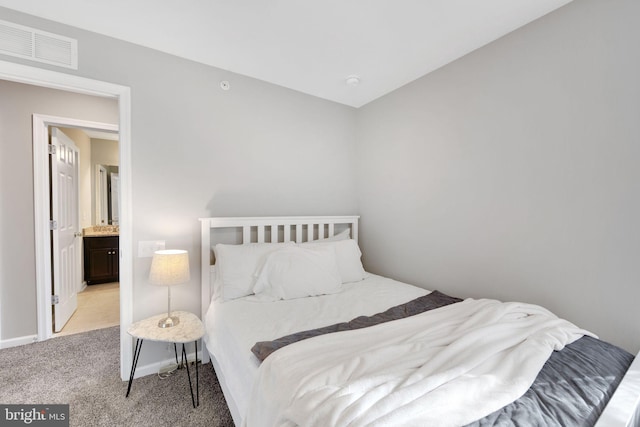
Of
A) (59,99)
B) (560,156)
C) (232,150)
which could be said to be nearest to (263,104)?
(232,150)

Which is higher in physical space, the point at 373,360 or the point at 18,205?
the point at 18,205

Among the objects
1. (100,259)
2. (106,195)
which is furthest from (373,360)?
(106,195)

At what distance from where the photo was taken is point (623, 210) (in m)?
1.43

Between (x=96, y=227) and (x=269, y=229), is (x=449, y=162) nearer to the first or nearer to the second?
(x=269, y=229)

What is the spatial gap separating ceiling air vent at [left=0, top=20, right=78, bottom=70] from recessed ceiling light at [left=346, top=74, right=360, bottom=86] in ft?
6.51

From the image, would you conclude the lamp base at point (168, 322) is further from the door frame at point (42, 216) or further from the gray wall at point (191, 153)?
the door frame at point (42, 216)

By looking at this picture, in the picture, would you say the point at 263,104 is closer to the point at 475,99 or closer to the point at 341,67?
the point at 341,67

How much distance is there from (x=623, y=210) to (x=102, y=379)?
11.2ft

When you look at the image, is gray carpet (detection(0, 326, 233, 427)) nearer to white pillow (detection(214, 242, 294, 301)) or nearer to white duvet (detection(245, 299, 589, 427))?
white pillow (detection(214, 242, 294, 301))

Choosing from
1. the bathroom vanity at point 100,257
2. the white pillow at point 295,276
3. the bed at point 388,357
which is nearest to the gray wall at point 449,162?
the bed at point 388,357

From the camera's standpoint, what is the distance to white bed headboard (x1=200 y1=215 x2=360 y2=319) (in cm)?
220

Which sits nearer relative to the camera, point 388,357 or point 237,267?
point 388,357

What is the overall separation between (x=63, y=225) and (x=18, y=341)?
1.11 meters

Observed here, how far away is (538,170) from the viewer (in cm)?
173
